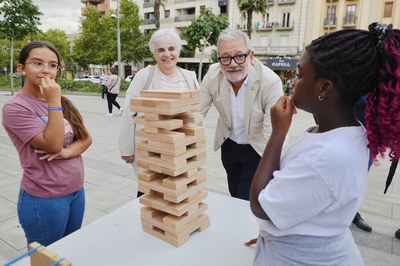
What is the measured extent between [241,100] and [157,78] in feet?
2.22

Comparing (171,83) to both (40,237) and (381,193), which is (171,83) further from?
(381,193)

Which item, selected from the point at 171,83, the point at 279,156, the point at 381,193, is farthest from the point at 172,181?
the point at 381,193

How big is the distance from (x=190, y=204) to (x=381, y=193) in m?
3.56

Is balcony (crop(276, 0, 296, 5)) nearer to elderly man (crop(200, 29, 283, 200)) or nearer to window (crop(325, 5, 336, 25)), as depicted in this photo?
window (crop(325, 5, 336, 25))

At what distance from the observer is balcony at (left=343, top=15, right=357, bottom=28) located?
84.8 ft

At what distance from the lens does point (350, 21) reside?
26172 mm

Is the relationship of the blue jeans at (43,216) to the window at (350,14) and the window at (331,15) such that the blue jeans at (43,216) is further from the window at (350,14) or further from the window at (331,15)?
the window at (350,14)

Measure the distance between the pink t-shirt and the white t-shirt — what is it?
1.16 metres

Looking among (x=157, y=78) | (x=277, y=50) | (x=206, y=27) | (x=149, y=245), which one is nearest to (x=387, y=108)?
(x=149, y=245)

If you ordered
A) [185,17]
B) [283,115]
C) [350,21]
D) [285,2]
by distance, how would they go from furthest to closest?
[185,17], [285,2], [350,21], [283,115]

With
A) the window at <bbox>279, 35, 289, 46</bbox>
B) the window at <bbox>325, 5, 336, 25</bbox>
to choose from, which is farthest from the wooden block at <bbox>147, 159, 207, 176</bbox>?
the window at <bbox>279, 35, 289, 46</bbox>

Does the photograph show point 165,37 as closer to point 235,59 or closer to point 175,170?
point 235,59

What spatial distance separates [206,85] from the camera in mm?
2447

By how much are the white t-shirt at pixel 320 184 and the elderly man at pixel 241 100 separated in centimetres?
123
